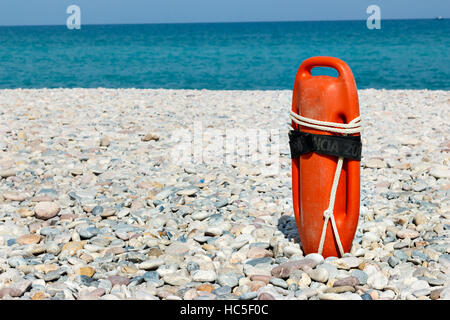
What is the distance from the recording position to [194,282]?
9.11ft

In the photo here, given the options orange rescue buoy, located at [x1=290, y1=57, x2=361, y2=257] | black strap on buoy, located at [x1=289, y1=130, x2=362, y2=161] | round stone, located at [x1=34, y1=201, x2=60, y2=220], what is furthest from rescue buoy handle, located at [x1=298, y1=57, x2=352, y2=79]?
round stone, located at [x1=34, y1=201, x2=60, y2=220]

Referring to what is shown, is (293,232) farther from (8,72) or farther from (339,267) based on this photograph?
(8,72)

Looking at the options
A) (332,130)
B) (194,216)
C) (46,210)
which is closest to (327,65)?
(332,130)

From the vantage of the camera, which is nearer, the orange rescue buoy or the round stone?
the orange rescue buoy

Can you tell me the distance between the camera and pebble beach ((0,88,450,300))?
2.71 metres

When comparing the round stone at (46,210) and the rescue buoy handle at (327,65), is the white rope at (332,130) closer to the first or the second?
the rescue buoy handle at (327,65)

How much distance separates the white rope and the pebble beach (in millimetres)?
159

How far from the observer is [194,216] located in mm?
3746

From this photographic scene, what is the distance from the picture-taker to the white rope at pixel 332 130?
282cm

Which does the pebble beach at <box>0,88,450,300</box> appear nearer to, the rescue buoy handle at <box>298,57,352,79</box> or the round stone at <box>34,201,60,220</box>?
the round stone at <box>34,201,60,220</box>

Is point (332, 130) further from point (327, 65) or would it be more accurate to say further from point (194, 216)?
point (194, 216)

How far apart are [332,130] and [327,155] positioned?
16 cm

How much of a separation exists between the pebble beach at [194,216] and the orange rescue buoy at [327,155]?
20 centimetres
